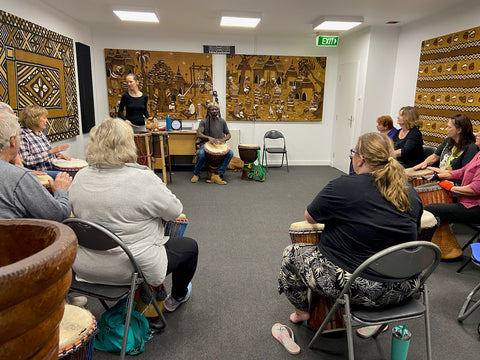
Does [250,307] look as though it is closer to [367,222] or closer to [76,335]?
[367,222]

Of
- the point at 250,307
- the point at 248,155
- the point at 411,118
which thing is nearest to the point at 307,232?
the point at 250,307

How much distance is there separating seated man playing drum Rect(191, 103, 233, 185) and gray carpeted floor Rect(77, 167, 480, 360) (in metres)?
1.60

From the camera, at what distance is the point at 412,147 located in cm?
413

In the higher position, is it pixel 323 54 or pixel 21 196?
pixel 323 54

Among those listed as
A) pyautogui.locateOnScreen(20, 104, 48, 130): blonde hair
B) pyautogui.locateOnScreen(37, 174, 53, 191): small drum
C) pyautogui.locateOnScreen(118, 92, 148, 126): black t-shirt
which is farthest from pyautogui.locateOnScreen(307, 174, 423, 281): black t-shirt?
pyautogui.locateOnScreen(118, 92, 148, 126): black t-shirt

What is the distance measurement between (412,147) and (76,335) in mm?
4058

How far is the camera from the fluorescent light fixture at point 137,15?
4829 mm

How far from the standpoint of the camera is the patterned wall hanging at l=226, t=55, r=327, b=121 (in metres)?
6.84

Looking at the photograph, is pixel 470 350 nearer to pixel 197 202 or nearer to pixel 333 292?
pixel 333 292

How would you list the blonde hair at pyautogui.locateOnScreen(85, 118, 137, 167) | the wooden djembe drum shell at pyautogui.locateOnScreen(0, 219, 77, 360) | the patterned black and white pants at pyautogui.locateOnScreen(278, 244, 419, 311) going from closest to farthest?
the wooden djembe drum shell at pyautogui.locateOnScreen(0, 219, 77, 360), the patterned black and white pants at pyautogui.locateOnScreen(278, 244, 419, 311), the blonde hair at pyautogui.locateOnScreen(85, 118, 137, 167)

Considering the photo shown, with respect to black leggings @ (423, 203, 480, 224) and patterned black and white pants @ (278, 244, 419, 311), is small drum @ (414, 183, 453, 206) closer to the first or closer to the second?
black leggings @ (423, 203, 480, 224)

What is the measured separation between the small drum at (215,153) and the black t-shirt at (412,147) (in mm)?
2595

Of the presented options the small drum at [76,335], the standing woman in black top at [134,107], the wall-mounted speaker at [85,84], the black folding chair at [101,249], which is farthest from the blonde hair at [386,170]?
the wall-mounted speaker at [85,84]

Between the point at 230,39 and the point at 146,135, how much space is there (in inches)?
118
